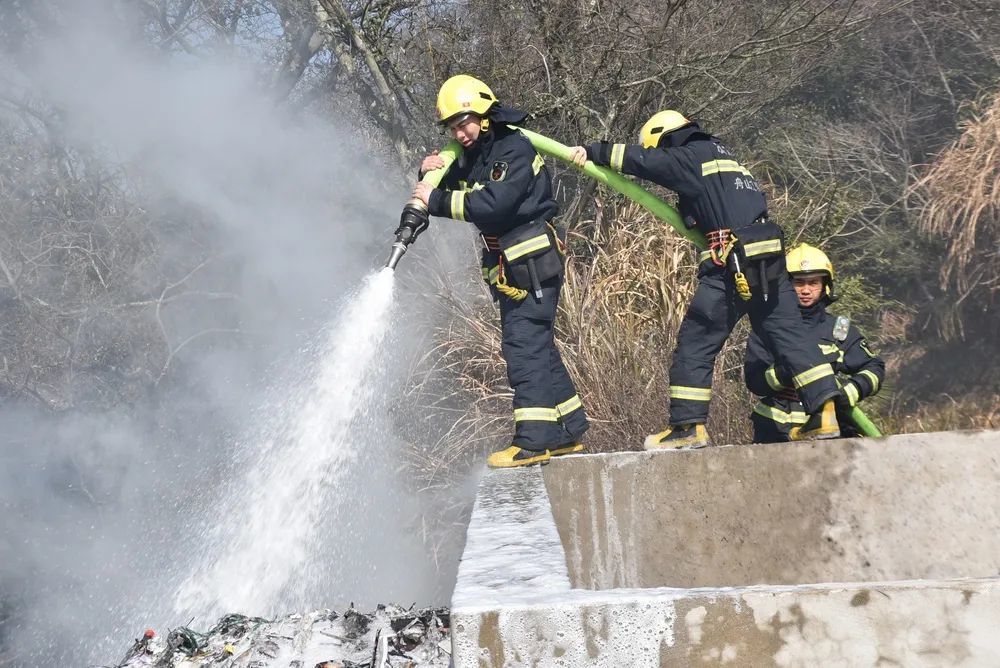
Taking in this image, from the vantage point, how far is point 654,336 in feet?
20.4

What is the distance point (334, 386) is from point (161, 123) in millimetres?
5244

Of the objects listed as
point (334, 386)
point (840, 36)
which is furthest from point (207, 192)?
point (840, 36)

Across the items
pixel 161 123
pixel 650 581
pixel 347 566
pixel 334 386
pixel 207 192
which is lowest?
pixel 650 581

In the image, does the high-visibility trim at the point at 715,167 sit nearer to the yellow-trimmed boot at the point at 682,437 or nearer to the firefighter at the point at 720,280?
the firefighter at the point at 720,280

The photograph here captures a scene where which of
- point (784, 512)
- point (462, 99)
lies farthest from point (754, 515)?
point (462, 99)

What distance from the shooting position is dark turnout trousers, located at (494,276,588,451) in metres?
4.23

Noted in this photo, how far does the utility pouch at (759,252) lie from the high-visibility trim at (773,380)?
649 millimetres

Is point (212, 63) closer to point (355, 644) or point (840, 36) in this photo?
point (840, 36)

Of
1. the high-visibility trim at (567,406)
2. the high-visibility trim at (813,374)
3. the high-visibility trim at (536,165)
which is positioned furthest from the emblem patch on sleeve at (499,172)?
the high-visibility trim at (813,374)

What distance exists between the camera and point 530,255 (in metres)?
4.27

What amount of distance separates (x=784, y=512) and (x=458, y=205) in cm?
179

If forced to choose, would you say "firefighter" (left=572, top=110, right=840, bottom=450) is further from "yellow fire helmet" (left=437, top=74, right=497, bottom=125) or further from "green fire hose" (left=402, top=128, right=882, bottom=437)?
"yellow fire helmet" (left=437, top=74, right=497, bottom=125)

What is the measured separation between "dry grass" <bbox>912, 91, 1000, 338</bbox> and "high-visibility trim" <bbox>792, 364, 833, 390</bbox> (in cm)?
301

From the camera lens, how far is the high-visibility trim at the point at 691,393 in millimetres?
4512
